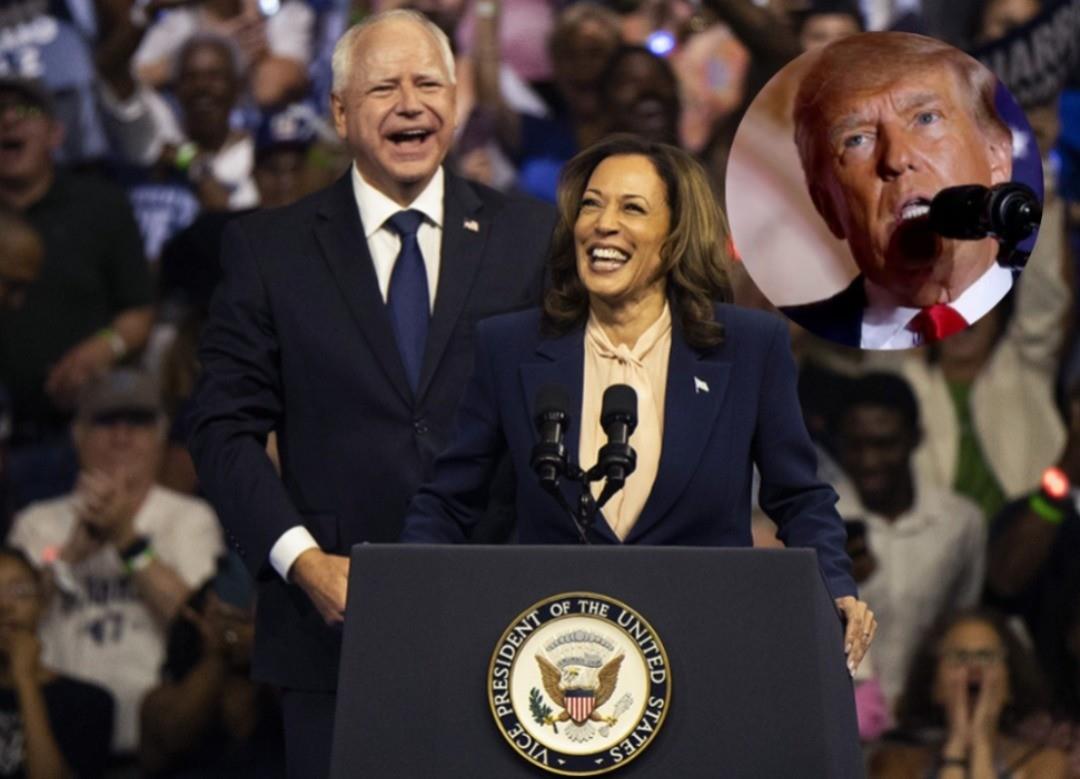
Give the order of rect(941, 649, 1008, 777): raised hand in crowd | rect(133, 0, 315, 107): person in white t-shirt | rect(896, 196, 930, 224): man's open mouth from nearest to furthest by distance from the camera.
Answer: rect(896, 196, 930, 224): man's open mouth → rect(941, 649, 1008, 777): raised hand in crowd → rect(133, 0, 315, 107): person in white t-shirt

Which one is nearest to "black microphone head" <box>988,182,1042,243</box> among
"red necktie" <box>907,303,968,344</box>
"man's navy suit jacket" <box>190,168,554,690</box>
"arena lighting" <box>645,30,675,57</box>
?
"red necktie" <box>907,303,968,344</box>

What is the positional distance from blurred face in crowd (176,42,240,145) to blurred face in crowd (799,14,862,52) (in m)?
1.77

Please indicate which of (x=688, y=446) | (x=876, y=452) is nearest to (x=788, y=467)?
(x=688, y=446)

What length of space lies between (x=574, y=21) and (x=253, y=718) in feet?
7.45

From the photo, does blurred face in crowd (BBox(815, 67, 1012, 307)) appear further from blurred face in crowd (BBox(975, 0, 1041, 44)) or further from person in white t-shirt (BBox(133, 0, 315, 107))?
person in white t-shirt (BBox(133, 0, 315, 107))

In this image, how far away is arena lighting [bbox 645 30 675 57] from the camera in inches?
233

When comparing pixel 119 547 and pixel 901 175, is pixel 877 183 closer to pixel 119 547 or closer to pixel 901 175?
pixel 901 175

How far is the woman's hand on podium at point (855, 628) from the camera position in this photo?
96.0 inches

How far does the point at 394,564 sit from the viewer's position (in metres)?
2.27

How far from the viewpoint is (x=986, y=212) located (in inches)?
106

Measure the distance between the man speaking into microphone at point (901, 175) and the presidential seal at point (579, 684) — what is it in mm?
867

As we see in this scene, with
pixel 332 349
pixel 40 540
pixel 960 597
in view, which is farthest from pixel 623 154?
pixel 40 540

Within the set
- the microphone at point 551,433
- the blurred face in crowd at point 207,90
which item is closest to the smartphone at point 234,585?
the blurred face in crowd at point 207,90

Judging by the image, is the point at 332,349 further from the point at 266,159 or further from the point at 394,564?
the point at 266,159
